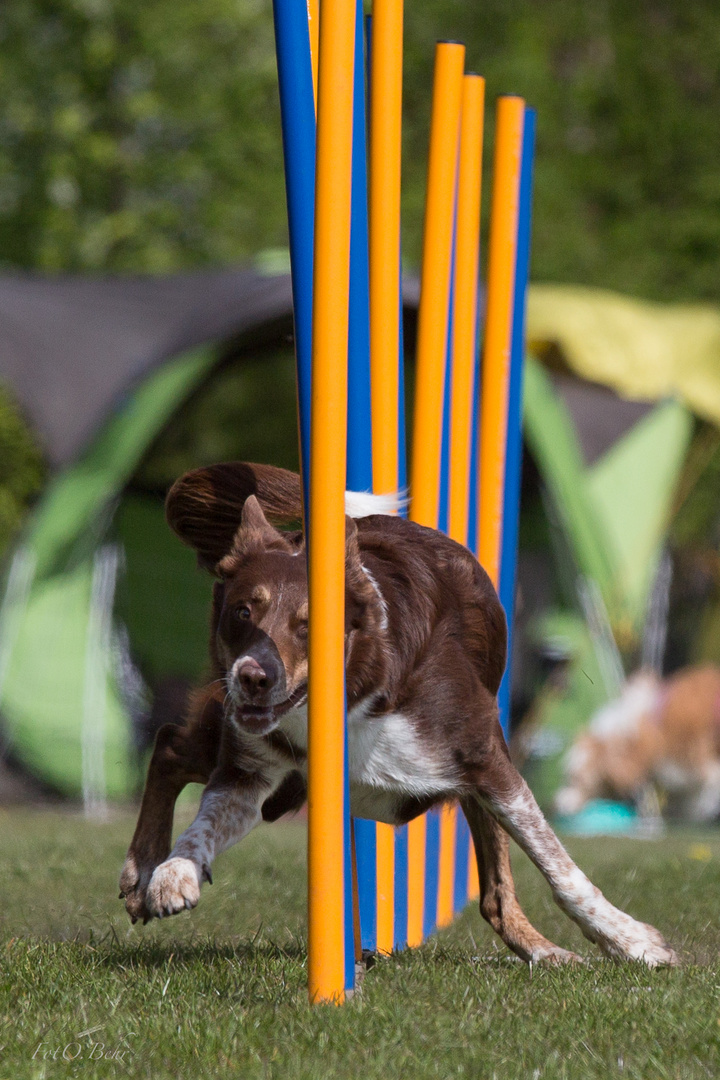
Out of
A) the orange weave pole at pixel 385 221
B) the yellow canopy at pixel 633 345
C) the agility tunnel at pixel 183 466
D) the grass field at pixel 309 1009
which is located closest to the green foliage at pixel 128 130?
the agility tunnel at pixel 183 466

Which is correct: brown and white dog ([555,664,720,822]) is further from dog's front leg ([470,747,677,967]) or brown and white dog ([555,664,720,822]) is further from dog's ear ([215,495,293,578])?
dog's ear ([215,495,293,578])

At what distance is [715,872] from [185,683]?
6.04 metres

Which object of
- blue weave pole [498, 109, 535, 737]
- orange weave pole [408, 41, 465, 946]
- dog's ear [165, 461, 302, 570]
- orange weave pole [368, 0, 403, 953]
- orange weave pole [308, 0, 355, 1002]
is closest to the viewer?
orange weave pole [308, 0, 355, 1002]

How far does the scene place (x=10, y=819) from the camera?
9.06 m

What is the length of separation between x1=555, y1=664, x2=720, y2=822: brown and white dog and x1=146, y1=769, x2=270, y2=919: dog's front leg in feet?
25.9

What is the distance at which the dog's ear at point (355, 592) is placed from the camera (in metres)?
3.30

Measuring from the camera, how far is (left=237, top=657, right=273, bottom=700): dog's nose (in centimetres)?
308

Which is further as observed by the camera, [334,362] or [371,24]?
[371,24]

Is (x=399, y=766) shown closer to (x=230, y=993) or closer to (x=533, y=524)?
(x=230, y=993)

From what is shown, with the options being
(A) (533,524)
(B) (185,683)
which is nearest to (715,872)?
(B) (185,683)

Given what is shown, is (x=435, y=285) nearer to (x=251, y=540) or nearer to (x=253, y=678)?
(x=251, y=540)

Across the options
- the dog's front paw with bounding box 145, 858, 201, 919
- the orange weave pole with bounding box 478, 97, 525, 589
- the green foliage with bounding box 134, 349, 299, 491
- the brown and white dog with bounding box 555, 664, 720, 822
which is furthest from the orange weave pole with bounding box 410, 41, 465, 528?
the green foliage with bounding box 134, 349, 299, 491

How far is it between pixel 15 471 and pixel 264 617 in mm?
7285

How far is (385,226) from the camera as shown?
13.5 ft
